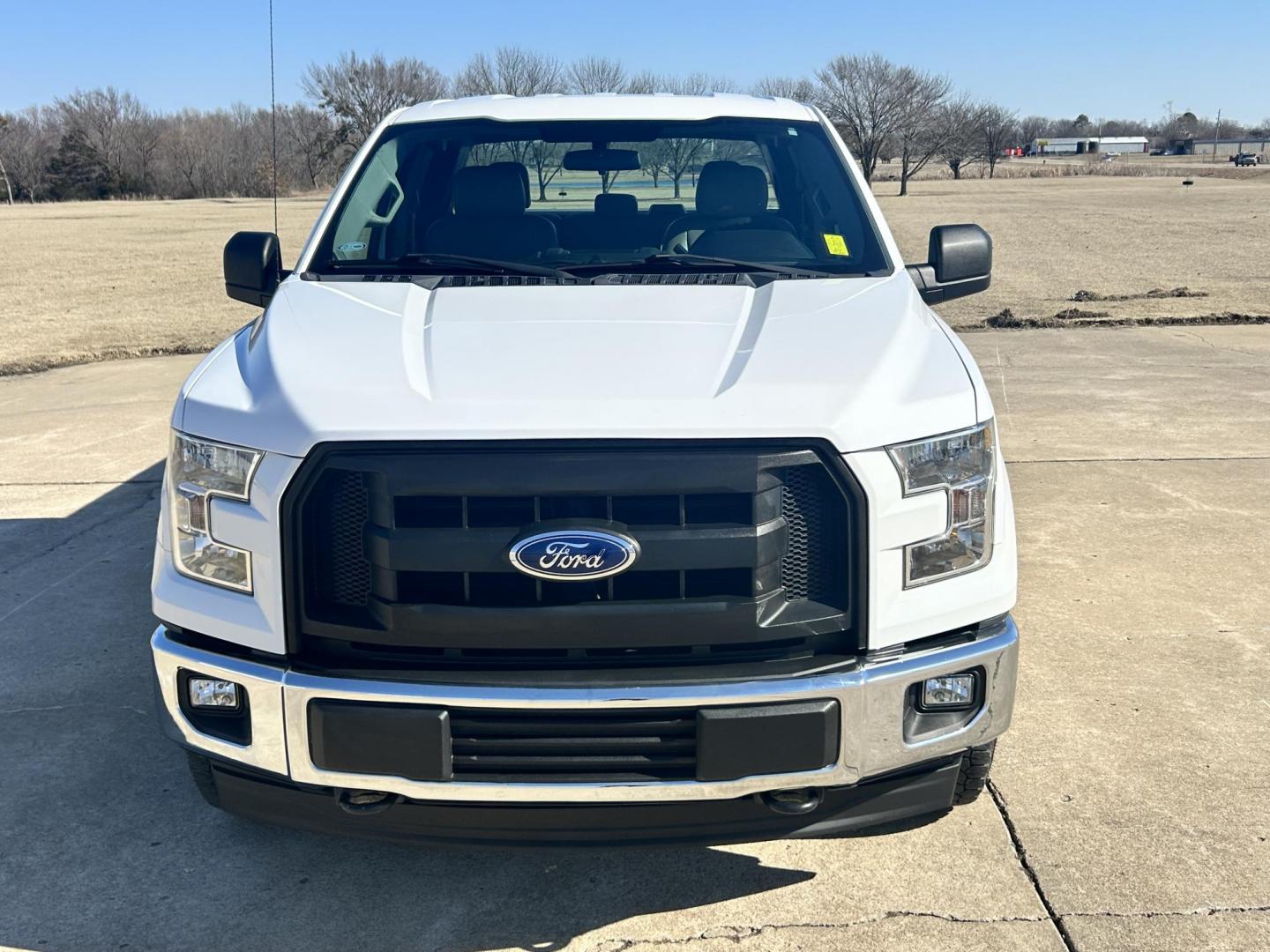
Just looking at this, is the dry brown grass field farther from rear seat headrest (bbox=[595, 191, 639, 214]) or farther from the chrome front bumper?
the chrome front bumper

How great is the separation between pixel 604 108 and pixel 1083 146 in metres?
158

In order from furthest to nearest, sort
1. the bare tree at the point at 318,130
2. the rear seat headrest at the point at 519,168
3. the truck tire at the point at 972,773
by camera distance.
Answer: the bare tree at the point at 318,130
the rear seat headrest at the point at 519,168
the truck tire at the point at 972,773

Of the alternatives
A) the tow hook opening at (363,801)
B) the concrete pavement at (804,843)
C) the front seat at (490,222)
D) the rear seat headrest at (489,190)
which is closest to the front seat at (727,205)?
the front seat at (490,222)

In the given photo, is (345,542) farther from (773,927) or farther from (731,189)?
(731,189)

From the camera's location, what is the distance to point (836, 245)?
3.96 m

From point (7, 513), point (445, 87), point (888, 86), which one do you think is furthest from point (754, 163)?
point (888, 86)

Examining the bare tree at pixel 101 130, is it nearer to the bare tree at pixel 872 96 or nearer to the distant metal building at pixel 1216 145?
the bare tree at pixel 872 96

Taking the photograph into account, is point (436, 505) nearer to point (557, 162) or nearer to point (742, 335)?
point (742, 335)

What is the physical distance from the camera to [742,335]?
3029 mm

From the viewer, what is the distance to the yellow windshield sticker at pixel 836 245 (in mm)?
3922

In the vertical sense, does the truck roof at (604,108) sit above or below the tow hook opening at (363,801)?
above

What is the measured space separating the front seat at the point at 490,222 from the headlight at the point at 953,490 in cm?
169

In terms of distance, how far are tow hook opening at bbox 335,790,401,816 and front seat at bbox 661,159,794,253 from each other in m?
2.08

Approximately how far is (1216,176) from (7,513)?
7034cm
